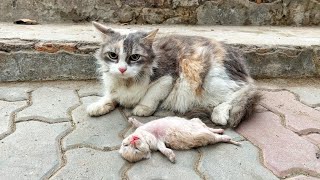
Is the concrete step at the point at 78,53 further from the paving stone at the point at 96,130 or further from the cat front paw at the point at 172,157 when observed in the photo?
the cat front paw at the point at 172,157

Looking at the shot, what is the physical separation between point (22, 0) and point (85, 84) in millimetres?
1336

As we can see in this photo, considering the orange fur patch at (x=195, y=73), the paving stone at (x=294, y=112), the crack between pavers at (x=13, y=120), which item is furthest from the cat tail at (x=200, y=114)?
the crack between pavers at (x=13, y=120)

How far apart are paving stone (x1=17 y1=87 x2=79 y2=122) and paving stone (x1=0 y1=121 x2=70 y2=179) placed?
0.09 metres

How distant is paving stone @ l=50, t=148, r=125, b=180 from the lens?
5.44 ft

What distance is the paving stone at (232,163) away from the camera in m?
1.69

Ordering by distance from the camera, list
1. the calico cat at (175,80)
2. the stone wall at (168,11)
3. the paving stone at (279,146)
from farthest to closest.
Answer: the stone wall at (168,11), the calico cat at (175,80), the paving stone at (279,146)

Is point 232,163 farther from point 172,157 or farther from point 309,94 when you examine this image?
point 309,94

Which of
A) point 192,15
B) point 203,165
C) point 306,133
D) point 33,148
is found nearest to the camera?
point 203,165

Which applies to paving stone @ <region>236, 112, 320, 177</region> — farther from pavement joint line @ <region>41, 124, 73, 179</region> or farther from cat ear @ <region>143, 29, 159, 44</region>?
pavement joint line @ <region>41, 124, 73, 179</region>

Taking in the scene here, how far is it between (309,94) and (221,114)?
96 cm

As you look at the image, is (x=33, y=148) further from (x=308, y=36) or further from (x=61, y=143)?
(x=308, y=36)

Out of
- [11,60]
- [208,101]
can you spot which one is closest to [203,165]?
[208,101]

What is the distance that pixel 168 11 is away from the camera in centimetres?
372

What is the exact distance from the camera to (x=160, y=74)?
92.6 inches
